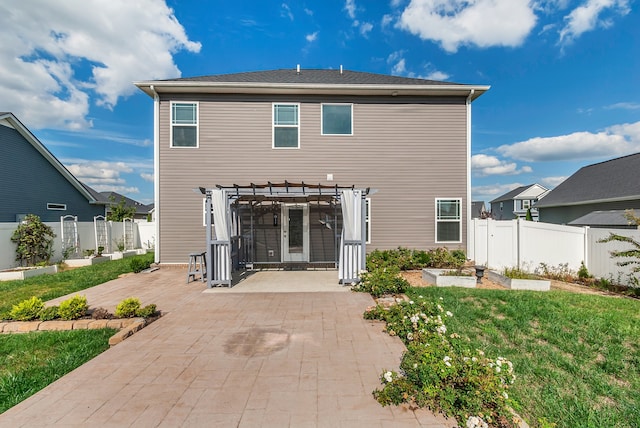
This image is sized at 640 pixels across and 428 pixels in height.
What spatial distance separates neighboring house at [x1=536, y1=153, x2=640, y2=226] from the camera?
1195cm

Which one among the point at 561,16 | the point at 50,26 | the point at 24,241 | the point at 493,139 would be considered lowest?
the point at 24,241

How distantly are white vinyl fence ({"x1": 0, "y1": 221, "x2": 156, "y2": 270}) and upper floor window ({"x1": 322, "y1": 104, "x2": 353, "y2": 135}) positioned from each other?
10.4 m

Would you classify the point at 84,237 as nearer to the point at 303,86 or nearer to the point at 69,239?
the point at 69,239

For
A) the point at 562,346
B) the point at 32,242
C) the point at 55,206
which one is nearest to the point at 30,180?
the point at 55,206

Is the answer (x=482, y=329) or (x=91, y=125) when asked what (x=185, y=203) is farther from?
(x=91, y=125)

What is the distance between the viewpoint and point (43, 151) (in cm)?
1356

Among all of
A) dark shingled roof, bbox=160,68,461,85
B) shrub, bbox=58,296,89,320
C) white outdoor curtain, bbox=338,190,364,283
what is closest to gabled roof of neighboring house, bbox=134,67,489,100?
dark shingled roof, bbox=160,68,461,85

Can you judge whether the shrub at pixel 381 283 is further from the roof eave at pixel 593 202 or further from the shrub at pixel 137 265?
the roof eave at pixel 593 202

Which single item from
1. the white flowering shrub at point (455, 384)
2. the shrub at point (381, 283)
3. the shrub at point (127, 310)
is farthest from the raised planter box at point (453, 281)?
the shrub at point (127, 310)

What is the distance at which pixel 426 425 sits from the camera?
221cm

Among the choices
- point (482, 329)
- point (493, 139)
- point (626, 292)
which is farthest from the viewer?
point (493, 139)

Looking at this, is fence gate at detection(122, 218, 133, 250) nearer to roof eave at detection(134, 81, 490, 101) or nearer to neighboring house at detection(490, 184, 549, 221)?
roof eave at detection(134, 81, 490, 101)

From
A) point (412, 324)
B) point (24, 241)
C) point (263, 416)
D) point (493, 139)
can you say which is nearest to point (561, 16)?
point (493, 139)

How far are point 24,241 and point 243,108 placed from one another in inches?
326
